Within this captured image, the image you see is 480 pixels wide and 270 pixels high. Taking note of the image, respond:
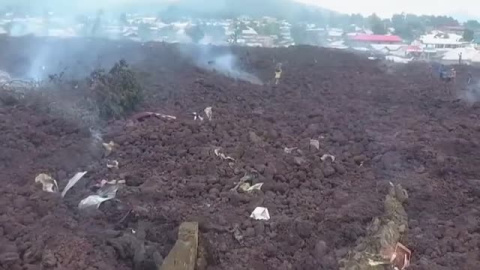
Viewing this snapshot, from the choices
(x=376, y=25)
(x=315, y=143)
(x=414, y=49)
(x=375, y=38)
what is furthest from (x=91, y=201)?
(x=376, y=25)

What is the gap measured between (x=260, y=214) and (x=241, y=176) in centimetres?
130

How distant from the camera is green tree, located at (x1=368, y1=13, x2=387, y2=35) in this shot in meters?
46.0

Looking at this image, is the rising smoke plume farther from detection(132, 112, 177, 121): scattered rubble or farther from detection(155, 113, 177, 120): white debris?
detection(132, 112, 177, 121): scattered rubble

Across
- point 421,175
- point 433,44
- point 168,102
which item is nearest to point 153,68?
point 168,102

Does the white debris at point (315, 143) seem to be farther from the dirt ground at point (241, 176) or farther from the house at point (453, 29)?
the house at point (453, 29)

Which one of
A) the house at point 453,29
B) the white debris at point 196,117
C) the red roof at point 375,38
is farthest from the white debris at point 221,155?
the house at point 453,29

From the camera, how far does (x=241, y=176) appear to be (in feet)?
26.9

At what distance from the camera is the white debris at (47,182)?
7.50 metres

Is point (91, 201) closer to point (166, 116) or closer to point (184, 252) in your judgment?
point (184, 252)

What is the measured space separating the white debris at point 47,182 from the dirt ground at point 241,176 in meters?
0.12

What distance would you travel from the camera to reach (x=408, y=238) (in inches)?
253

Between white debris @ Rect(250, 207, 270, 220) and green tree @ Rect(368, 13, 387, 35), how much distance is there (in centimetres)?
4048

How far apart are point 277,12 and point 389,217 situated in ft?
158

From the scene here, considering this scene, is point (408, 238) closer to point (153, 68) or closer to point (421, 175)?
point (421, 175)
